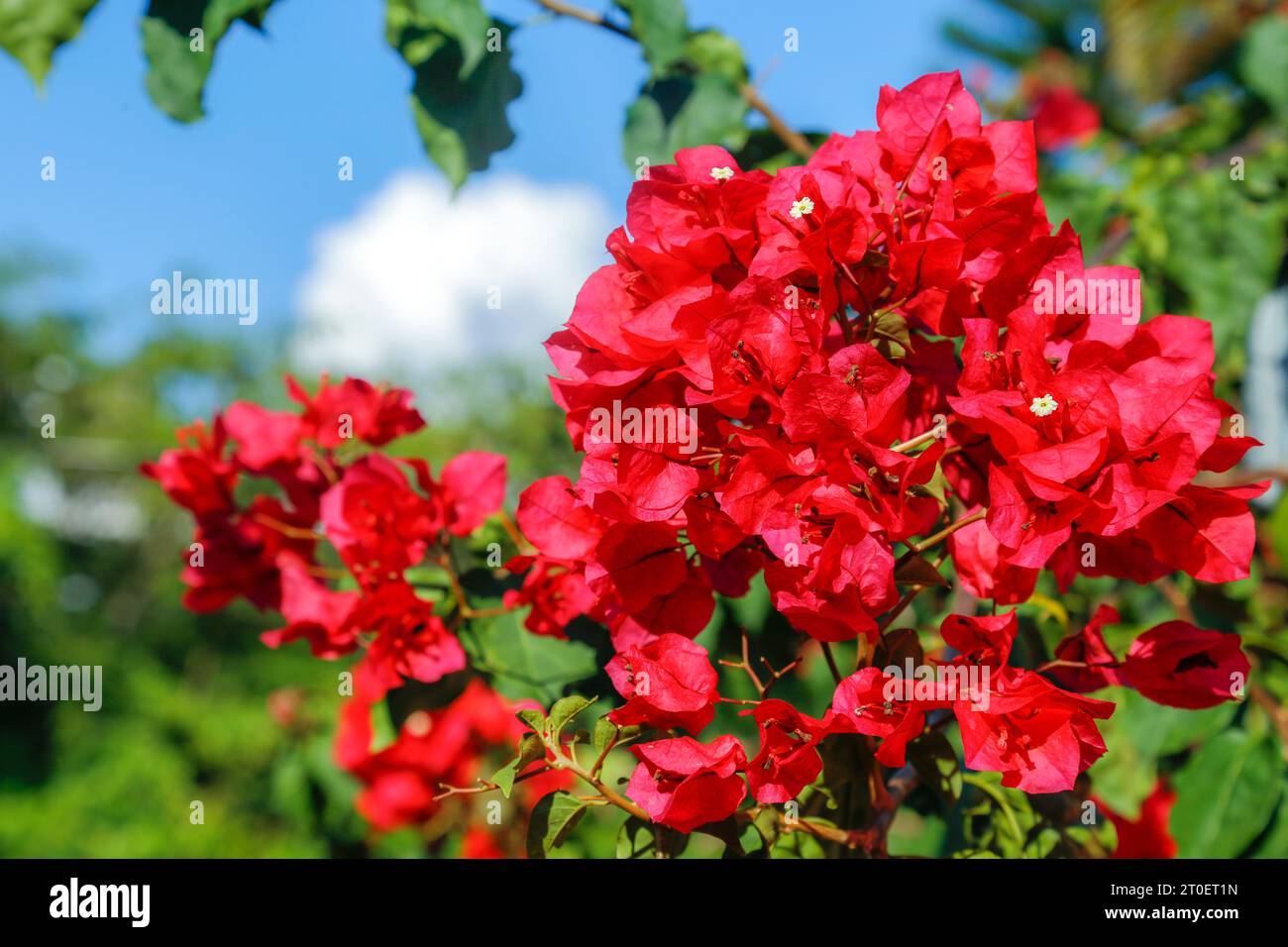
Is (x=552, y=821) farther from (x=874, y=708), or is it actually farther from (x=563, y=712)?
(x=874, y=708)

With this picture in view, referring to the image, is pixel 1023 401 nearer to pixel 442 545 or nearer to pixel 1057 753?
pixel 1057 753

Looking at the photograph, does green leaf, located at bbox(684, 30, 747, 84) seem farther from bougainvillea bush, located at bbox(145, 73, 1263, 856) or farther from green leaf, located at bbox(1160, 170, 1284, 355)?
green leaf, located at bbox(1160, 170, 1284, 355)

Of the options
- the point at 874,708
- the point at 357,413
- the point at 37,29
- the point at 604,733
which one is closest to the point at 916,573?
the point at 874,708

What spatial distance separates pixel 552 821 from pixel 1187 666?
1.14ft

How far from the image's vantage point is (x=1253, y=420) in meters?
1.93

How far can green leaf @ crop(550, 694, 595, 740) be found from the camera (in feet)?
1.72

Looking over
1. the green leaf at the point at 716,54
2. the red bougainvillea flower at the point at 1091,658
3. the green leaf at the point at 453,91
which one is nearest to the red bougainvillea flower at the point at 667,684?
the red bougainvillea flower at the point at 1091,658

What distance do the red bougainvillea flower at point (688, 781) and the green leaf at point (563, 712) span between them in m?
0.04

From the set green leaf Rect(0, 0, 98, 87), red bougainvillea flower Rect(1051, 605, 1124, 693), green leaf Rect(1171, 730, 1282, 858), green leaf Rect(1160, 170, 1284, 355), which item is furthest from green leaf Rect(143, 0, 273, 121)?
green leaf Rect(1160, 170, 1284, 355)

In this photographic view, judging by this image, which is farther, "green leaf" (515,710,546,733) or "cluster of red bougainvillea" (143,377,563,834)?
"cluster of red bougainvillea" (143,377,563,834)

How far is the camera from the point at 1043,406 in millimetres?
461

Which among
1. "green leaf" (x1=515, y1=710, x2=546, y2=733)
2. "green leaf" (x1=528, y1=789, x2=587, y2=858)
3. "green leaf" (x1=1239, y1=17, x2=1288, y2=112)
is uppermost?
"green leaf" (x1=1239, y1=17, x2=1288, y2=112)
